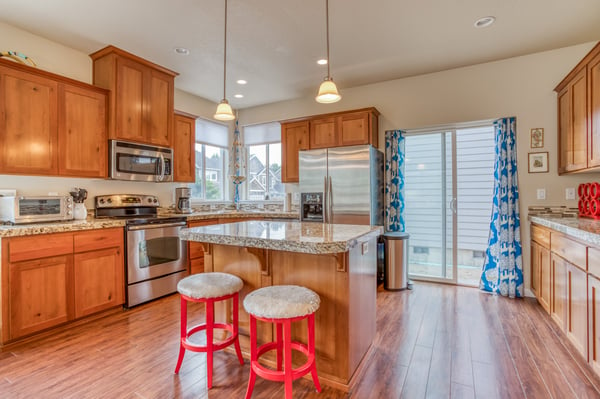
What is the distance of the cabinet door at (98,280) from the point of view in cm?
278

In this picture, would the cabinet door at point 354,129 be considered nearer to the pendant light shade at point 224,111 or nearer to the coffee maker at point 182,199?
the pendant light shade at point 224,111

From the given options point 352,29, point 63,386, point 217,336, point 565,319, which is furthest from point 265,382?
point 352,29

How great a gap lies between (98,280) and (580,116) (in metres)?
4.86

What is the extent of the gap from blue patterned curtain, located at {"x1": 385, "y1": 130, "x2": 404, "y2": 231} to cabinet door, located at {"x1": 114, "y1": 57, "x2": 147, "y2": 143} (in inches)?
127

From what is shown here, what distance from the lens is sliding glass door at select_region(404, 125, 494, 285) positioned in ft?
12.7

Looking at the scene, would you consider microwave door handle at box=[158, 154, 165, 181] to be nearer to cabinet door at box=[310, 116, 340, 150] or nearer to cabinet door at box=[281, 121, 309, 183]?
cabinet door at box=[281, 121, 309, 183]

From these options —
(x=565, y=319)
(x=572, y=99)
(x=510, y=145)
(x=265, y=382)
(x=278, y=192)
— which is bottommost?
(x=265, y=382)

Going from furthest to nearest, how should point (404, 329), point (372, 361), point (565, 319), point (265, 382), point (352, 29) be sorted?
point (352, 29), point (404, 329), point (565, 319), point (372, 361), point (265, 382)

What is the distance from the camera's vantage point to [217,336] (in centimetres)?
241

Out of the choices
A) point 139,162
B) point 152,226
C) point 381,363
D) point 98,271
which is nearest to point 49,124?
point 139,162

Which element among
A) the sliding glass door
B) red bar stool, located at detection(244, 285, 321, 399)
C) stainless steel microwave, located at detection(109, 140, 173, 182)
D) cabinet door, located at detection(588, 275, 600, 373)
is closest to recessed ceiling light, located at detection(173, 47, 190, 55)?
stainless steel microwave, located at detection(109, 140, 173, 182)

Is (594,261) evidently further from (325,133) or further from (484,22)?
(325,133)

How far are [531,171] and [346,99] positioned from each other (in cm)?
257

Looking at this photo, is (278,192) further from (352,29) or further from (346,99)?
(352,29)
